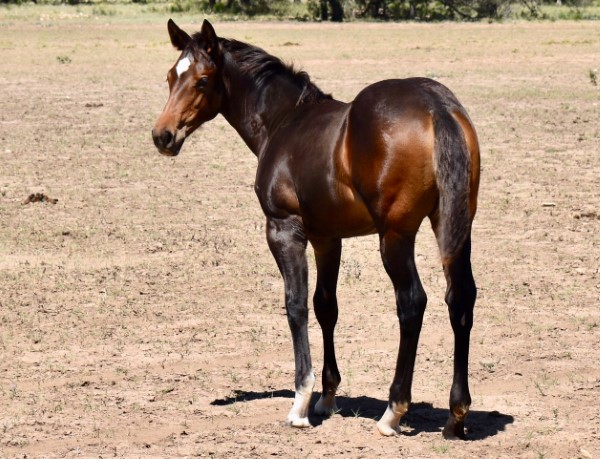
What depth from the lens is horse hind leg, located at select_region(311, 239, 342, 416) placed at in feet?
20.9

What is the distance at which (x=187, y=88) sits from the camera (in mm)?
6484

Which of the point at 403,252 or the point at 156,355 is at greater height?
the point at 403,252

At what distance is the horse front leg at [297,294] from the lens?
6.09 meters

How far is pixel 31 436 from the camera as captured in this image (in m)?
6.04

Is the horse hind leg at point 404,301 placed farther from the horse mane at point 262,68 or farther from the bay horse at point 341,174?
the horse mane at point 262,68

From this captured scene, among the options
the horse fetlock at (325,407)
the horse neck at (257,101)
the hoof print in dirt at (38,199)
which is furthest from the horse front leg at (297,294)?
the hoof print in dirt at (38,199)

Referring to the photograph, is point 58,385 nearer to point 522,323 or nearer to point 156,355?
point 156,355

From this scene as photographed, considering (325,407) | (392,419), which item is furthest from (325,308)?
(392,419)

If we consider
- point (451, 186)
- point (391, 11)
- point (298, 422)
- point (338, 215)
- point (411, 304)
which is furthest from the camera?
point (391, 11)

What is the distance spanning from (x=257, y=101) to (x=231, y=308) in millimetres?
2428

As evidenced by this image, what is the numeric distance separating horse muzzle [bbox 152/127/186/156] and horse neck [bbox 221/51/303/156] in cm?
37

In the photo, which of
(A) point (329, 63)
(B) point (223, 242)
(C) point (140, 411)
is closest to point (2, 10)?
(A) point (329, 63)

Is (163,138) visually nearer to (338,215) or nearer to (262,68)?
(262,68)

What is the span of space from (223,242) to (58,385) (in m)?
3.86
